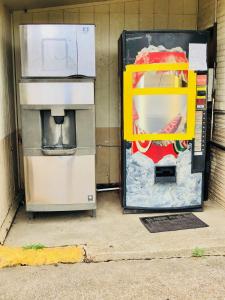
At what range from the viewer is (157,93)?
371cm

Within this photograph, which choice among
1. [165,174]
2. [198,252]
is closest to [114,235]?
[198,252]

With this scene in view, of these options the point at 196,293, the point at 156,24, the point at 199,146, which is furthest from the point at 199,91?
the point at 196,293

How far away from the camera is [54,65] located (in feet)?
12.0

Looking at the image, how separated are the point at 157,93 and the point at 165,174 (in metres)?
0.91

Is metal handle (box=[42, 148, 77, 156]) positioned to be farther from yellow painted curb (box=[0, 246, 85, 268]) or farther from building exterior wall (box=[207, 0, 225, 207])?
building exterior wall (box=[207, 0, 225, 207])

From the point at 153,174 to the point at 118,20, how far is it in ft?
6.91

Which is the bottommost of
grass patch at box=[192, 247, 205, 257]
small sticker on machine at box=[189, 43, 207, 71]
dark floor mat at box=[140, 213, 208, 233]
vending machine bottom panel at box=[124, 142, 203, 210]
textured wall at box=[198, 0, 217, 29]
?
grass patch at box=[192, 247, 205, 257]

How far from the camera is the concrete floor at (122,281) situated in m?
2.51

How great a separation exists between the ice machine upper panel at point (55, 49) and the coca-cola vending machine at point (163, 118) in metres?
0.42

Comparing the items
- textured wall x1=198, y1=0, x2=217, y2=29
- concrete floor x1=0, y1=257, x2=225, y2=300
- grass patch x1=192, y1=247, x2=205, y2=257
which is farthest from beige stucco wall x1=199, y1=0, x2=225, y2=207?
concrete floor x1=0, y1=257, x2=225, y2=300

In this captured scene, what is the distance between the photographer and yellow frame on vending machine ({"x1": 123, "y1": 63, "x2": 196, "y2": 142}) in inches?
145

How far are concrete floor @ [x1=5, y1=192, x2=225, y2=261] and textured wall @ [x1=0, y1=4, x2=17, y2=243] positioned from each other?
0.18 m

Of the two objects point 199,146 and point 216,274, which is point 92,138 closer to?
point 199,146

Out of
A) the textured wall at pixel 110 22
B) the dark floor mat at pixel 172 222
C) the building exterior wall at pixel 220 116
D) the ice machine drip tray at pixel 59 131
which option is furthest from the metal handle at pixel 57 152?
the building exterior wall at pixel 220 116
